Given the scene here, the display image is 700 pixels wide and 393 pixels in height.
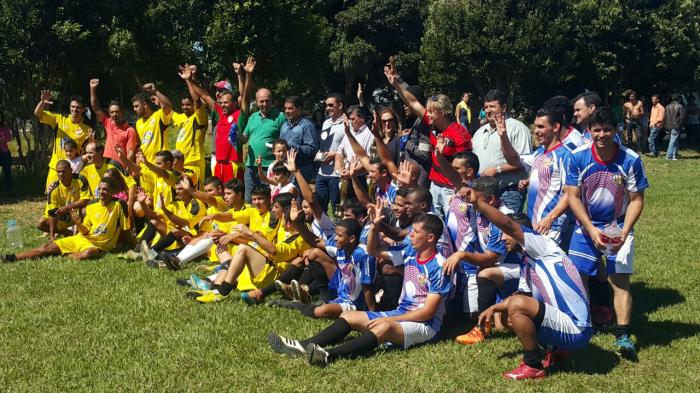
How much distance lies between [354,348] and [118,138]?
6.79 metres

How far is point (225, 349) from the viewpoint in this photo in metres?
5.97

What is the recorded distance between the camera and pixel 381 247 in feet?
21.5

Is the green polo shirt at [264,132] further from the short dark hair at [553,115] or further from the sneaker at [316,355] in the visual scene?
the sneaker at [316,355]

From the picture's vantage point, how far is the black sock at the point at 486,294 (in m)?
6.42

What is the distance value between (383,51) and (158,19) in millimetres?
13722

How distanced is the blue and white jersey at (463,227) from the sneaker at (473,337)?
637 millimetres

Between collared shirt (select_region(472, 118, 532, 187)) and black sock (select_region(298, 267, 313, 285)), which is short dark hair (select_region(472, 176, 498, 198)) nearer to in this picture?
collared shirt (select_region(472, 118, 532, 187))

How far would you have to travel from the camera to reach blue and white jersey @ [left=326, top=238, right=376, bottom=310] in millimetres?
6625

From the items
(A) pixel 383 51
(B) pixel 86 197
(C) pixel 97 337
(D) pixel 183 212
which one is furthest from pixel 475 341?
(A) pixel 383 51

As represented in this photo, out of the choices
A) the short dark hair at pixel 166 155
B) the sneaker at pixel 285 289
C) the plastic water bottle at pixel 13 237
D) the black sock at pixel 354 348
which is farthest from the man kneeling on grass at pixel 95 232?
the black sock at pixel 354 348

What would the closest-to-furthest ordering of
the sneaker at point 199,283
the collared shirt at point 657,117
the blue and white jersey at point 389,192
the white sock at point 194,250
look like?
the blue and white jersey at point 389,192
the sneaker at point 199,283
the white sock at point 194,250
the collared shirt at point 657,117

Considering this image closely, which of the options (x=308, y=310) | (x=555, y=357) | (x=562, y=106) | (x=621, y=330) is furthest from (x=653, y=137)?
(x=555, y=357)

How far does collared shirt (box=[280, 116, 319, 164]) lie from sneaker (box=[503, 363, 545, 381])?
4.82 meters

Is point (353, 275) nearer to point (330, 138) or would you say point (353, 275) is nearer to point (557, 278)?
point (557, 278)
